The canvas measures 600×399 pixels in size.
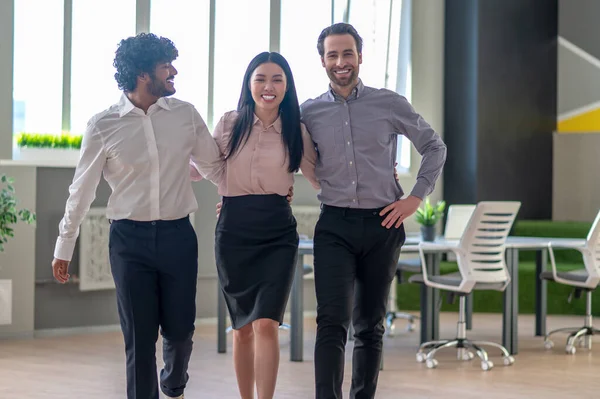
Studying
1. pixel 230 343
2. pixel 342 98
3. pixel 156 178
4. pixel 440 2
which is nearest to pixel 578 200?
pixel 440 2

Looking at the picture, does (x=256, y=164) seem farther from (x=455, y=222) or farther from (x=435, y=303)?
(x=455, y=222)

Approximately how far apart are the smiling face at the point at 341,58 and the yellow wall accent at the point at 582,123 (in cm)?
724

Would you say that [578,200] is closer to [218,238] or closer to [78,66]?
[78,66]

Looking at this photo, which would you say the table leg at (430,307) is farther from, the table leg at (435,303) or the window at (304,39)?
the window at (304,39)

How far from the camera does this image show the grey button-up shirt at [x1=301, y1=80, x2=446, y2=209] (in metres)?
3.81

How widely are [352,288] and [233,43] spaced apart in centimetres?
538

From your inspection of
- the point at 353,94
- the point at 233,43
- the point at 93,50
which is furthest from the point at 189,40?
the point at 353,94

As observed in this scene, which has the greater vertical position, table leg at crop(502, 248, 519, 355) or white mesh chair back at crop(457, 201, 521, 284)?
white mesh chair back at crop(457, 201, 521, 284)

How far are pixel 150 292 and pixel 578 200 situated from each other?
7867 millimetres

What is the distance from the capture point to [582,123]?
10.5 metres

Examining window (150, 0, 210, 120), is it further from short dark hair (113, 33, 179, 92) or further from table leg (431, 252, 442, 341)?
short dark hair (113, 33, 179, 92)

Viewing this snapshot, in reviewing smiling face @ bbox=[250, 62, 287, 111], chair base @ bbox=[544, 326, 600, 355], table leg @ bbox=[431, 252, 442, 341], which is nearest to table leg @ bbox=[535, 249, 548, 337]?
chair base @ bbox=[544, 326, 600, 355]

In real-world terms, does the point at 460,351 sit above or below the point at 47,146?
below

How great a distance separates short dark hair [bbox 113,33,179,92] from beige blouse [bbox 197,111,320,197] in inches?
19.8
